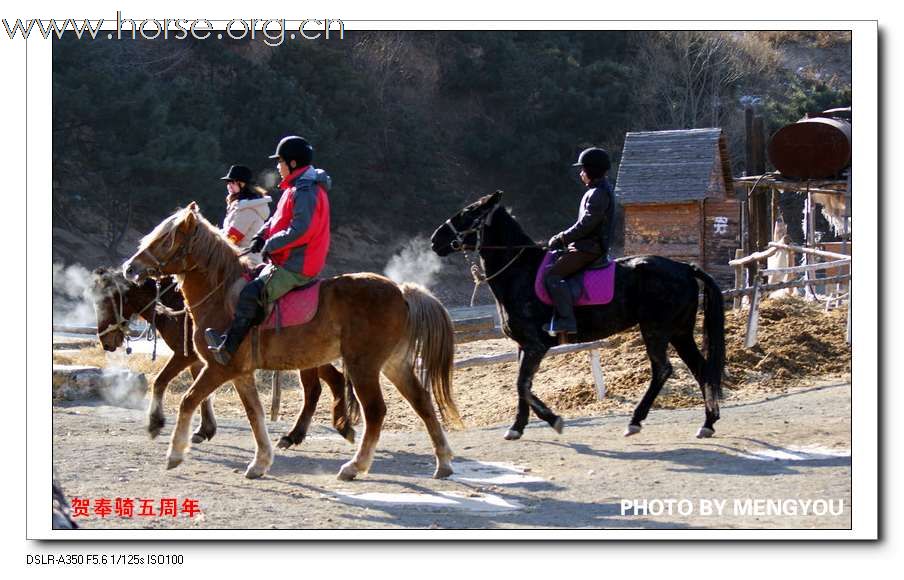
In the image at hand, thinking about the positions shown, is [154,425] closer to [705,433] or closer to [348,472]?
[348,472]

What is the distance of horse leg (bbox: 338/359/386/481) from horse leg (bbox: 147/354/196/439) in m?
2.45

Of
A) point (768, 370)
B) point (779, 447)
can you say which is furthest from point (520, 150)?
point (779, 447)

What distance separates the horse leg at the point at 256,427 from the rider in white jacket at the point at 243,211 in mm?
2162

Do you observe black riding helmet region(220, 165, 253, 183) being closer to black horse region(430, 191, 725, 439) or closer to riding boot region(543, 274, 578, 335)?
black horse region(430, 191, 725, 439)

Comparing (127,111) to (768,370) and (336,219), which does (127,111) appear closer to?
(336,219)

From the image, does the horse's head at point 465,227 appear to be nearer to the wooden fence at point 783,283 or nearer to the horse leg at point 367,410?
the horse leg at point 367,410

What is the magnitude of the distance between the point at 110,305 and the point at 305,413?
238cm

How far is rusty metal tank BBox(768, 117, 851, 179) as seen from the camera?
75.1 feet

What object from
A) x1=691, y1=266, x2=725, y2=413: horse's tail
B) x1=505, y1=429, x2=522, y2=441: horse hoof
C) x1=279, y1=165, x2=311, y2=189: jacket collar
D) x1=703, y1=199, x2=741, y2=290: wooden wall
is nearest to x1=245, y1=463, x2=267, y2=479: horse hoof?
x1=279, y1=165, x2=311, y2=189: jacket collar

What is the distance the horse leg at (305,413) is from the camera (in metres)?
10.8

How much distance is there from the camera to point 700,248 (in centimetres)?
2845

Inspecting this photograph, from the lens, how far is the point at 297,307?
917cm

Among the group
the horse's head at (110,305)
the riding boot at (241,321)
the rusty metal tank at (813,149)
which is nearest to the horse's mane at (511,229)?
the riding boot at (241,321)

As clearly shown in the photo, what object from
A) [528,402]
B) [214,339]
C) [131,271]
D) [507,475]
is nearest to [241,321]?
[214,339]
